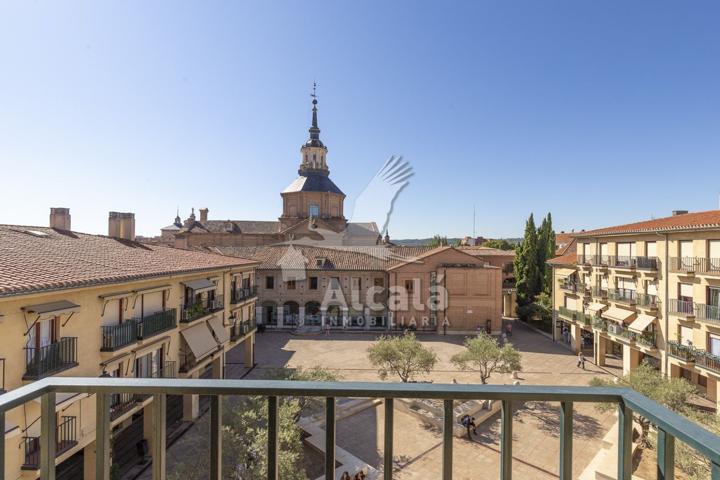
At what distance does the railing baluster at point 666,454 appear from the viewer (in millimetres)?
1588

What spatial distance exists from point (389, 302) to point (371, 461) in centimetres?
2111

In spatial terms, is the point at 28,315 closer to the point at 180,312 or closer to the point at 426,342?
the point at 180,312

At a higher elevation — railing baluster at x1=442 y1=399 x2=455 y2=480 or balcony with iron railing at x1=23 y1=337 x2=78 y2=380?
railing baluster at x1=442 y1=399 x2=455 y2=480

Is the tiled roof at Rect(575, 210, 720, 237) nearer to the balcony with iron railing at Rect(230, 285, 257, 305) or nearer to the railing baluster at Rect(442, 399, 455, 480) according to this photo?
the railing baluster at Rect(442, 399, 455, 480)

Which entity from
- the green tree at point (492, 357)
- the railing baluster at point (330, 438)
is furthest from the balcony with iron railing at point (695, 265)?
the railing baluster at point (330, 438)

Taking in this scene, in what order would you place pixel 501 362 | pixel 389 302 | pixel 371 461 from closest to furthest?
1. pixel 371 461
2. pixel 501 362
3. pixel 389 302

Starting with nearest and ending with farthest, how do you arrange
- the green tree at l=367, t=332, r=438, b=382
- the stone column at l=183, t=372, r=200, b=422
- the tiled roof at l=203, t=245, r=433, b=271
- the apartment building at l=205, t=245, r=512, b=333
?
1. the stone column at l=183, t=372, r=200, b=422
2. the green tree at l=367, t=332, r=438, b=382
3. the apartment building at l=205, t=245, r=512, b=333
4. the tiled roof at l=203, t=245, r=433, b=271

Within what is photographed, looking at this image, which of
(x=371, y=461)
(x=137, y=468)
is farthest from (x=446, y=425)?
(x=137, y=468)

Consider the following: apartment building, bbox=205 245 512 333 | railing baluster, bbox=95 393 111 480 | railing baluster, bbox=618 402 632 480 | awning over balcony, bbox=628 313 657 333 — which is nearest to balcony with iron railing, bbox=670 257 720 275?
awning over balcony, bbox=628 313 657 333

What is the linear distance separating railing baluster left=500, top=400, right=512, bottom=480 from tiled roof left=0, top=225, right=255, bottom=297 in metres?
Result: 10.8

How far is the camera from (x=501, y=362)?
1967 centimetres

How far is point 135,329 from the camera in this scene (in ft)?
43.8

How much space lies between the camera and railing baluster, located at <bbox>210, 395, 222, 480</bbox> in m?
1.91

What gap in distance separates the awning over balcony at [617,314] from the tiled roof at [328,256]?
1625cm
